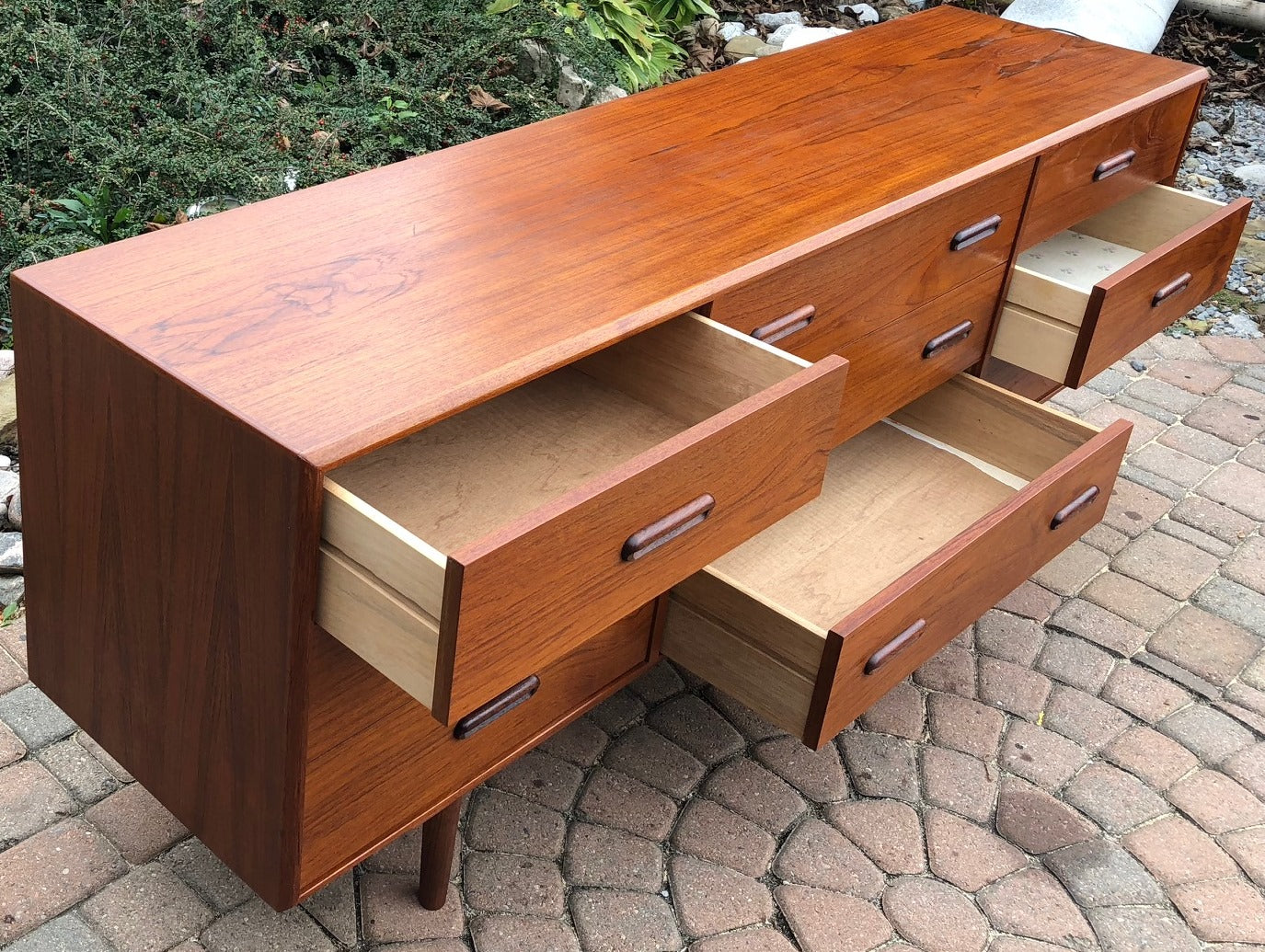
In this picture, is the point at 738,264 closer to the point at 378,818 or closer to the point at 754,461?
the point at 754,461

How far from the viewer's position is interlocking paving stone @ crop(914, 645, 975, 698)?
281cm

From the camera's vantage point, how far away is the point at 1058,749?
8.77 feet

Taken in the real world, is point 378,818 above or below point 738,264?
below

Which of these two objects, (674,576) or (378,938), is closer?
(674,576)

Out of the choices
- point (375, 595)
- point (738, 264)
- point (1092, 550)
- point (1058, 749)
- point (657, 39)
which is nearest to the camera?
point (375, 595)

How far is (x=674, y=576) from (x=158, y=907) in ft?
3.42

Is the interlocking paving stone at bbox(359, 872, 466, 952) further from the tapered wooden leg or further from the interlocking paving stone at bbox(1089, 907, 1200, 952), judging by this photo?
the interlocking paving stone at bbox(1089, 907, 1200, 952)

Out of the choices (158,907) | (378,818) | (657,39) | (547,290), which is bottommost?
(158,907)

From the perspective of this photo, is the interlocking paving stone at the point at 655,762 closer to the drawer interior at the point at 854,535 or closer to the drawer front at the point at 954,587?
the drawer interior at the point at 854,535

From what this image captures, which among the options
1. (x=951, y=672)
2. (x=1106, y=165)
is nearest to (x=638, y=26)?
(x=1106, y=165)

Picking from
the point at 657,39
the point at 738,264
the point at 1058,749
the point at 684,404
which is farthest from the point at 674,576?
the point at 657,39

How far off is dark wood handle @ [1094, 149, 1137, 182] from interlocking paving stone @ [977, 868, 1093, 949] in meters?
1.51

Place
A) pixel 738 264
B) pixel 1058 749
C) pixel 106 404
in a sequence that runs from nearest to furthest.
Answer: pixel 106 404
pixel 738 264
pixel 1058 749

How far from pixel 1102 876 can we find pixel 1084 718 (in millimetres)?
440
